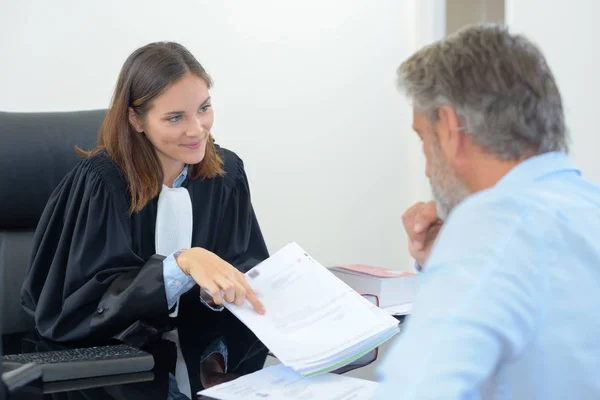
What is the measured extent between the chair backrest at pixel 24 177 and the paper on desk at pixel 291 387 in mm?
986

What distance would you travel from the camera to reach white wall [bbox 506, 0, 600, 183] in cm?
271

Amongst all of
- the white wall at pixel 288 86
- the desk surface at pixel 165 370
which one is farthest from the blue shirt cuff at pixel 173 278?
the white wall at pixel 288 86

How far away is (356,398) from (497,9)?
297 cm

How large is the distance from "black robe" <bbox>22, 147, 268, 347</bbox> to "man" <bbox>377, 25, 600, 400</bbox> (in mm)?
928

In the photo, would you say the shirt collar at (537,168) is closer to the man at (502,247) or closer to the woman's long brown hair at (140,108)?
the man at (502,247)

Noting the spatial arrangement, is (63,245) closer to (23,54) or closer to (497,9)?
(23,54)

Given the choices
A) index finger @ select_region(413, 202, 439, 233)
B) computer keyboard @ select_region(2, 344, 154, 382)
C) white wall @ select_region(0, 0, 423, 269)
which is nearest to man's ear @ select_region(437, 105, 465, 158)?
index finger @ select_region(413, 202, 439, 233)

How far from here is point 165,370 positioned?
1.33 meters

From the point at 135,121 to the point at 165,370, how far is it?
902 mm

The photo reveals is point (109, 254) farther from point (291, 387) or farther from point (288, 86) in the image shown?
point (288, 86)

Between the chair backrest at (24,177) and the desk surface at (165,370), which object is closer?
the desk surface at (165,370)

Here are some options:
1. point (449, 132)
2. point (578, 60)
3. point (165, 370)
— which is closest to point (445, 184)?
point (449, 132)

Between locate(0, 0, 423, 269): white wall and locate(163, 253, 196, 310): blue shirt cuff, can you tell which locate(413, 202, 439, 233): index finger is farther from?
locate(0, 0, 423, 269): white wall

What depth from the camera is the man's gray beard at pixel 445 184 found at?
946 mm
